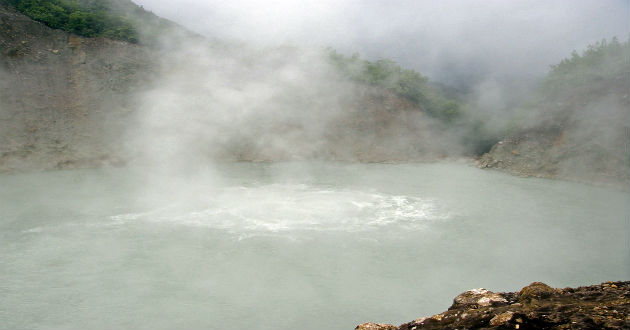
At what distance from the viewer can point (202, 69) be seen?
2222cm

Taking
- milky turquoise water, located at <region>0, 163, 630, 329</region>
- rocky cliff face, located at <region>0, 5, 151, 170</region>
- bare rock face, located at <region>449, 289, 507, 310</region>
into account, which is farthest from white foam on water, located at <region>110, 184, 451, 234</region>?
rocky cliff face, located at <region>0, 5, 151, 170</region>

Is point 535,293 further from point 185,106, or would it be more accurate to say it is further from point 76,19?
point 76,19

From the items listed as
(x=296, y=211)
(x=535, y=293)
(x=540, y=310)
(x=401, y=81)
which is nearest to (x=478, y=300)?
(x=535, y=293)

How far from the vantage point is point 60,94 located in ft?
61.1

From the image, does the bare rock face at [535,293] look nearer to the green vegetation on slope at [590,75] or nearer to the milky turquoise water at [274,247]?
the milky turquoise water at [274,247]

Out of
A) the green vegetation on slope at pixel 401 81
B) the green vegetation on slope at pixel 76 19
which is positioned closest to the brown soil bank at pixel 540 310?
the green vegetation on slope at pixel 401 81

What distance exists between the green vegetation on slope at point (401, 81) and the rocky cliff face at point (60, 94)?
35.2 ft

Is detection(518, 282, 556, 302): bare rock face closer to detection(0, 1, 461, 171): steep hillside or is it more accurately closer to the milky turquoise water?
the milky turquoise water

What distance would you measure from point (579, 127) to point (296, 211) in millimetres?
14001

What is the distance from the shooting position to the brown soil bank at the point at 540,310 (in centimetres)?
305

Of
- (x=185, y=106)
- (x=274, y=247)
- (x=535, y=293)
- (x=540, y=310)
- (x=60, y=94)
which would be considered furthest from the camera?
(x=185, y=106)

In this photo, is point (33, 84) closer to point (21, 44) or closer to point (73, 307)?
point (21, 44)

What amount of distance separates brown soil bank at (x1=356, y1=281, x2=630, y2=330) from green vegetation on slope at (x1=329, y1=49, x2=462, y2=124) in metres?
20.4

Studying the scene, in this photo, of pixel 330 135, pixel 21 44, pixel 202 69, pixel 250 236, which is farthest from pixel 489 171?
pixel 21 44
